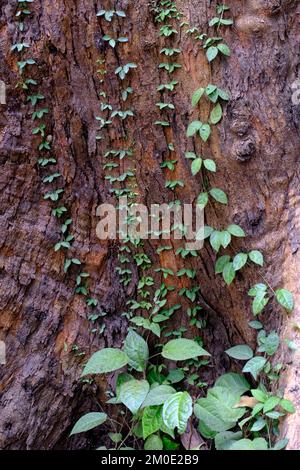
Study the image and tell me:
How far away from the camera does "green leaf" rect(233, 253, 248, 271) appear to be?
251cm

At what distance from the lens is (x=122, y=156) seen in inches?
106

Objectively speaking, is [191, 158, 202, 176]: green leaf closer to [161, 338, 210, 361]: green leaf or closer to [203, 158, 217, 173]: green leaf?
[203, 158, 217, 173]: green leaf

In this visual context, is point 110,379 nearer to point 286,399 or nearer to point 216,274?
point 216,274

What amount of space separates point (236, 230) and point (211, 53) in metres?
0.96

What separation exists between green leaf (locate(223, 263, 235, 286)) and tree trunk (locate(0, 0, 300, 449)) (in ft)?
0.35

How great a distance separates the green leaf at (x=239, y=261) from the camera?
2507 millimetres

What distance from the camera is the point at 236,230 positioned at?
254 centimetres

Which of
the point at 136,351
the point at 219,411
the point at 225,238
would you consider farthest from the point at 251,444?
the point at 225,238

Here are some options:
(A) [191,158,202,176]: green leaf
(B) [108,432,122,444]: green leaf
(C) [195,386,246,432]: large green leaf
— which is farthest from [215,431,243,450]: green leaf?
(A) [191,158,202,176]: green leaf

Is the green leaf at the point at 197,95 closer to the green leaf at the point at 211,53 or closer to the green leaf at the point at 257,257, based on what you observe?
the green leaf at the point at 211,53

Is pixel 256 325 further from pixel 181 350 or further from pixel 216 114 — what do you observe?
pixel 216 114

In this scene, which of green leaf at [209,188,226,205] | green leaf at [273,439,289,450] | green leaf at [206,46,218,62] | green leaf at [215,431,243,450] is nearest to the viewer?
green leaf at [273,439,289,450]

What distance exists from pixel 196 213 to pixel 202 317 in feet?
2.12
